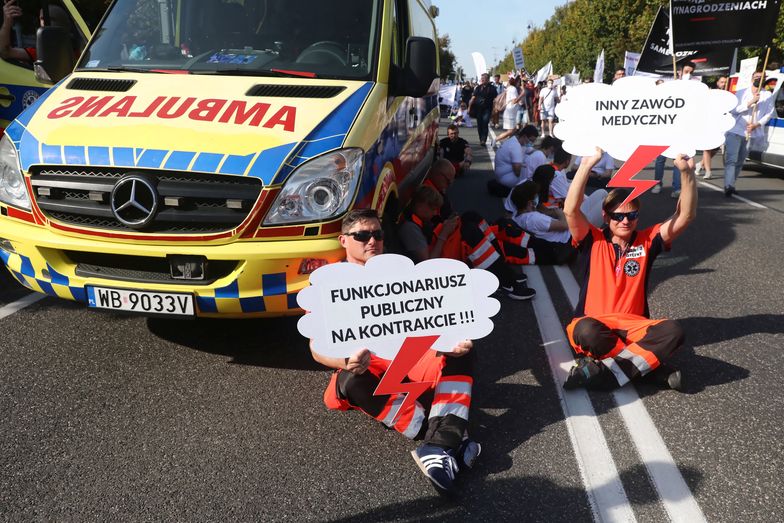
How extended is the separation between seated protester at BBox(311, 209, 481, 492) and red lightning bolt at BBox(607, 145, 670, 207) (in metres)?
1.30

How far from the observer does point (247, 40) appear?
15.2 ft

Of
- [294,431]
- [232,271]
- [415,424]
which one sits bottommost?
[294,431]

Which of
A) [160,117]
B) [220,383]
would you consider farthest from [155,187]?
[220,383]

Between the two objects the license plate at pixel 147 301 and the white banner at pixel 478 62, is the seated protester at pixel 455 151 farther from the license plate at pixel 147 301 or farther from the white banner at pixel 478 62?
the white banner at pixel 478 62

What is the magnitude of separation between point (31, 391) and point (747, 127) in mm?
10905

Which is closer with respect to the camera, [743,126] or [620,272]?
[620,272]

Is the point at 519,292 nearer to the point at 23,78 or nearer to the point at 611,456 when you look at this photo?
the point at 611,456

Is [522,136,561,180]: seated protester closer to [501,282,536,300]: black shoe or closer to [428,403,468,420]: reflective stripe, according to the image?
[501,282,536,300]: black shoe

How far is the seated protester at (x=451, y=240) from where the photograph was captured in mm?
5000

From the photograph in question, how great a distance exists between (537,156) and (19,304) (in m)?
5.94

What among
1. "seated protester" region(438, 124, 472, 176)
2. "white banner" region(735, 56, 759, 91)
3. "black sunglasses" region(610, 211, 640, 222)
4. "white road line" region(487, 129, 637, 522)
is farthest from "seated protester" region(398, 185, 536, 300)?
"white banner" region(735, 56, 759, 91)

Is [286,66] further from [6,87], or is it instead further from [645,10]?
[645,10]

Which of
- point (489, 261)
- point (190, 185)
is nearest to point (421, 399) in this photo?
point (190, 185)

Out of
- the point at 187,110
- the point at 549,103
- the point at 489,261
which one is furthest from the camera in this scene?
the point at 549,103
